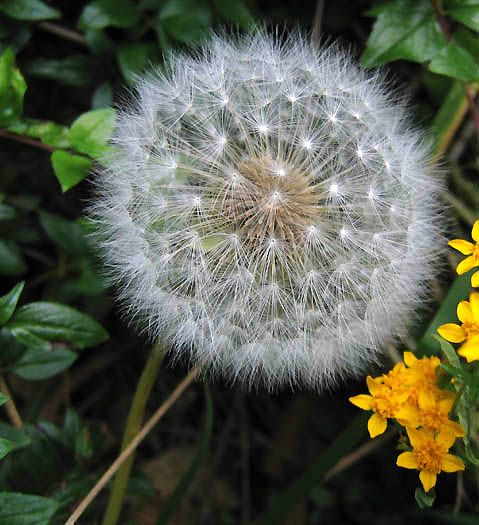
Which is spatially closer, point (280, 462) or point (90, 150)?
point (90, 150)

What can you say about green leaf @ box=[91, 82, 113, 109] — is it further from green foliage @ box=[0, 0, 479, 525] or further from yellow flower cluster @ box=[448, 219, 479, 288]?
yellow flower cluster @ box=[448, 219, 479, 288]

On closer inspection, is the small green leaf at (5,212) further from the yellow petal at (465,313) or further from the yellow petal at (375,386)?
the yellow petal at (465,313)

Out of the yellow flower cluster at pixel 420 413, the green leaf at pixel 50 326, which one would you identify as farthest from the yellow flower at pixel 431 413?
the green leaf at pixel 50 326

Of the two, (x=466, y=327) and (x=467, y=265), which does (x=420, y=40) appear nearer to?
(x=467, y=265)

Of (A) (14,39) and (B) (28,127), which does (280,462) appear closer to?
(B) (28,127)

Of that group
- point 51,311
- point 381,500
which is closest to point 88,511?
point 51,311

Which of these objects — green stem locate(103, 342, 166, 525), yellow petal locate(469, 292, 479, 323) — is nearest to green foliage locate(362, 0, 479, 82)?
yellow petal locate(469, 292, 479, 323)
